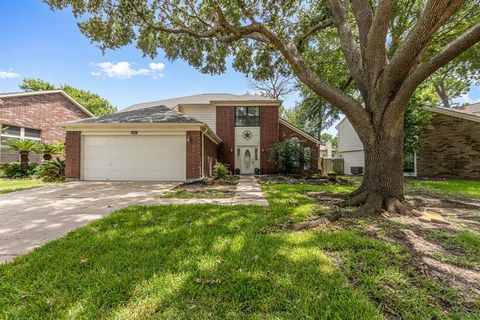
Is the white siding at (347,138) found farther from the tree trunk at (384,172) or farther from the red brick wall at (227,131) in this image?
the tree trunk at (384,172)

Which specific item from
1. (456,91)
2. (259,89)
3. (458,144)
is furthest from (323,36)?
(456,91)

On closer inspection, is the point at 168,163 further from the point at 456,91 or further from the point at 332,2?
the point at 456,91

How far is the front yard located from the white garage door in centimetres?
660

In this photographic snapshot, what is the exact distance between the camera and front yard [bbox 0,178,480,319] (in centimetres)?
179

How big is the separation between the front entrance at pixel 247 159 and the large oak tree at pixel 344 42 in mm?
6144

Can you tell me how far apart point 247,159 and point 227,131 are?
2557 millimetres

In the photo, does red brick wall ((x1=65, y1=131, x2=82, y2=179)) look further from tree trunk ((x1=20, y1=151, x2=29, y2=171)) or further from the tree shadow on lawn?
the tree shadow on lawn

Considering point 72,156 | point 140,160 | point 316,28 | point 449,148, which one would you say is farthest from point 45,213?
point 449,148

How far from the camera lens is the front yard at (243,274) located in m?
1.79

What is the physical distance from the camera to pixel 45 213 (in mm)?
4711

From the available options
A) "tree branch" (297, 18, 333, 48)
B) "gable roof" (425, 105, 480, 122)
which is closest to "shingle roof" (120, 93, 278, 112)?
"tree branch" (297, 18, 333, 48)

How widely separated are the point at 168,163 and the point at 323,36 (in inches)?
409

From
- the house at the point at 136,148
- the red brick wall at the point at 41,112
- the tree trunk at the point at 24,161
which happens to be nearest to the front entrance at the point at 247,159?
the house at the point at 136,148

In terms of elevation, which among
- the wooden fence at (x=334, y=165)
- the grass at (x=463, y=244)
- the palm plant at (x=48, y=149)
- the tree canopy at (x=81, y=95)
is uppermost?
the tree canopy at (x=81, y=95)
